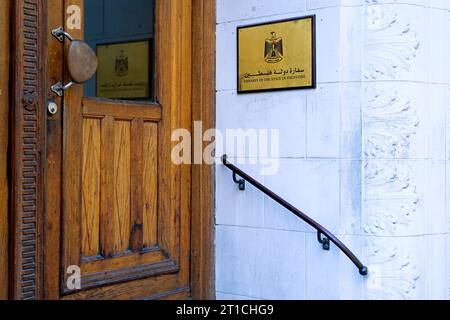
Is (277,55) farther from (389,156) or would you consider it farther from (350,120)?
(389,156)

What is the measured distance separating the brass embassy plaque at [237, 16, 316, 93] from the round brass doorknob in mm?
878

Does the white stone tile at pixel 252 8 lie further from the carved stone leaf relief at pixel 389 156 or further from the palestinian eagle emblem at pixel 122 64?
the palestinian eagle emblem at pixel 122 64

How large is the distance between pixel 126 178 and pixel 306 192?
0.90 metres

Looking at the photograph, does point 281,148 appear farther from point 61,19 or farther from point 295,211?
point 61,19

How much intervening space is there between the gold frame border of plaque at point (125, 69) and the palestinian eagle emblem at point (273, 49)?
0.61 meters

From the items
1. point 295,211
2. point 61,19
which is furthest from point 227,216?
point 61,19

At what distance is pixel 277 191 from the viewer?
3.05 m

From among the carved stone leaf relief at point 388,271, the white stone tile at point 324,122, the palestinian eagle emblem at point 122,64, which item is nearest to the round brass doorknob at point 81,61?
the palestinian eagle emblem at point 122,64

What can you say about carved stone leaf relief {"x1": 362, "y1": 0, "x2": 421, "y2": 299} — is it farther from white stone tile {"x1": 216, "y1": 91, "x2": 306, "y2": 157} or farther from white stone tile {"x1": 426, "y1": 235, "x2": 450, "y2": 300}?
white stone tile {"x1": 216, "y1": 91, "x2": 306, "y2": 157}

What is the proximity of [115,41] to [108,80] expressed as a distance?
0.76ft

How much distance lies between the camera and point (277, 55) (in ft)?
10.0

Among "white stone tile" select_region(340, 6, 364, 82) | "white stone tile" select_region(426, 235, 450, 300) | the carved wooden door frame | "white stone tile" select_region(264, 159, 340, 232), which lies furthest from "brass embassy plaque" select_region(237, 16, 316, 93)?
the carved wooden door frame

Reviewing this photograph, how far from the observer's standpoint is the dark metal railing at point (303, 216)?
276 centimetres

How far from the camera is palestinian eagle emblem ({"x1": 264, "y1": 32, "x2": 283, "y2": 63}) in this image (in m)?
3.04
